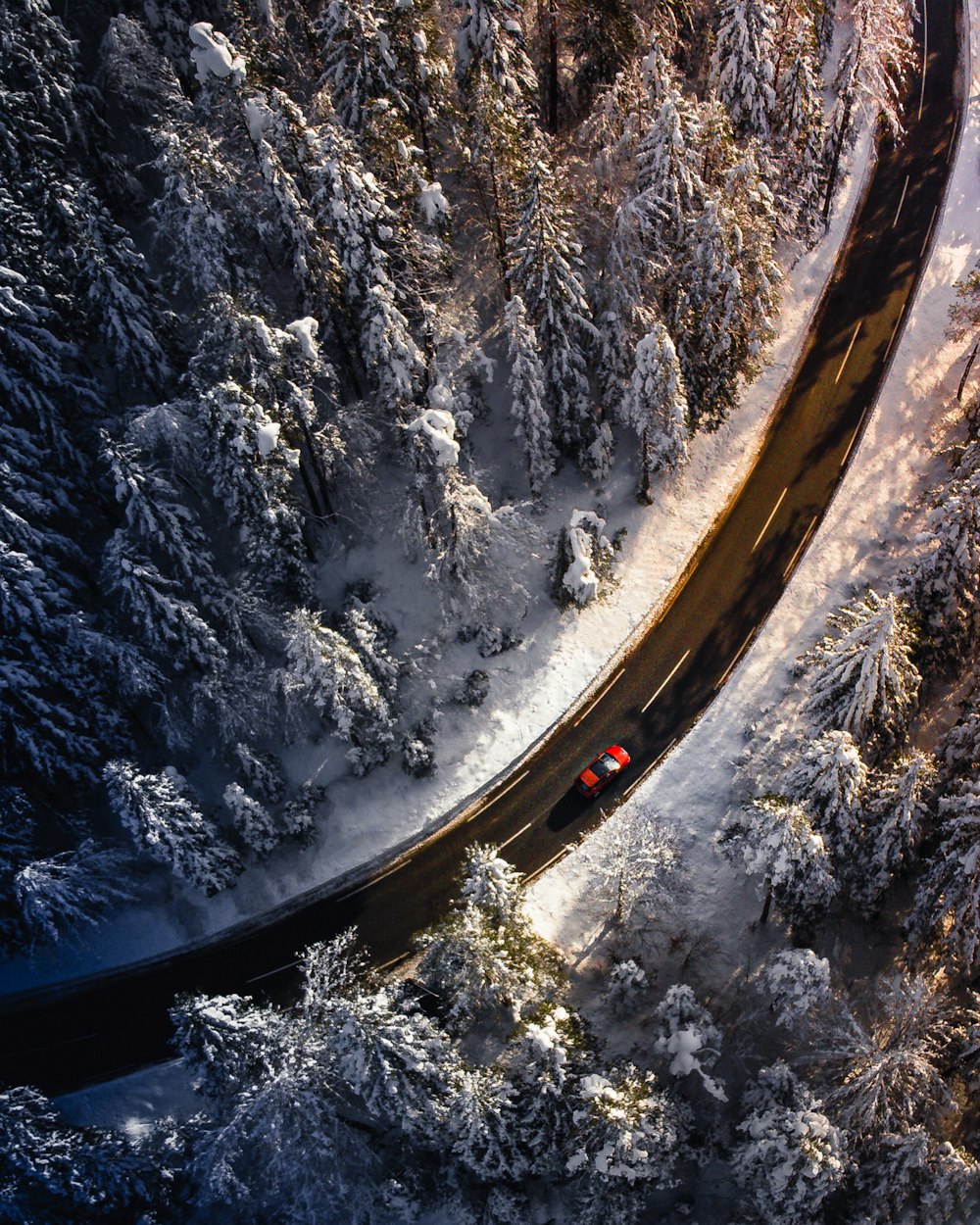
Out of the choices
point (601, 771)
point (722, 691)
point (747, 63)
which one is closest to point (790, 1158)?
point (601, 771)

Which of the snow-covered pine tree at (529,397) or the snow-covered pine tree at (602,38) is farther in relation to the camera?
the snow-covered pine tree at (602,38)

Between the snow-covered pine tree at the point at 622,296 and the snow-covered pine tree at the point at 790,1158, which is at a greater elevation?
the snow-covered pine tree at the point at 622,296

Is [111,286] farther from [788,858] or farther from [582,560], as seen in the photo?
[788,858]

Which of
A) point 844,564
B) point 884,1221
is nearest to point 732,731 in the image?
point 844,564

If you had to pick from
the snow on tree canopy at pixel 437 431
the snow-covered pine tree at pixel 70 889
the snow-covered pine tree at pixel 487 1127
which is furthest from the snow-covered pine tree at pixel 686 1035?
the snow on tree canopy at pixel 437 431

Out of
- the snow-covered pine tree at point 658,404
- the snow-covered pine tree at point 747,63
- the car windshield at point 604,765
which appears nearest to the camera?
the car windshield at point 604,765

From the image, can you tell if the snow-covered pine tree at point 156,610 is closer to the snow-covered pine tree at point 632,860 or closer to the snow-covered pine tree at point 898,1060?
the snow-covered pine tree at point 632,860

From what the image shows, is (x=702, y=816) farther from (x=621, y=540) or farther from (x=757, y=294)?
(x=757, y=294)
